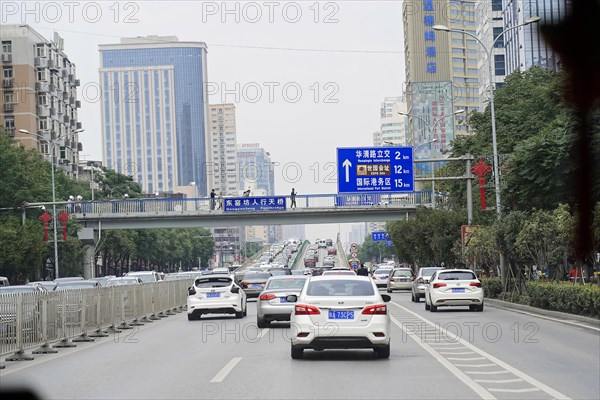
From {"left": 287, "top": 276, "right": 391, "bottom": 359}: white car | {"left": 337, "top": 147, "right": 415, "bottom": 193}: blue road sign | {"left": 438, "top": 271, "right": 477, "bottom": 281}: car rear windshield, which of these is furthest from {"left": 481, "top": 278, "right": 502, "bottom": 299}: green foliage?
{"left": 287, "top": 276, "right": 391, "bottom": 359}: white car

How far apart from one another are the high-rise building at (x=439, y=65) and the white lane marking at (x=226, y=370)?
127464mm

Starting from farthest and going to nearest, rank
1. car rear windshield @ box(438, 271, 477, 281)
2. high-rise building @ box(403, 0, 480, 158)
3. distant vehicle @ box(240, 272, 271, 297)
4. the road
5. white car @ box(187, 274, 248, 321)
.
A: high-rise building @ box(403, 0, 480, 158)
distant vehicle @ box(240, 272, 271, 297)
car rear windshield @ box(438, 271, 477, 281)
white car @ box(187, 274, 248, 321)
the road

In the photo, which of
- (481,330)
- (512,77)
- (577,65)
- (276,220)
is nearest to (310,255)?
(276,220)

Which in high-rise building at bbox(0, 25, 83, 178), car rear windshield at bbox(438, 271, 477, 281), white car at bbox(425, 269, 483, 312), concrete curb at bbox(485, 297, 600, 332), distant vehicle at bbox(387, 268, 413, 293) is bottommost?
distant vehicle at bbox(387, 268, 413, 293)

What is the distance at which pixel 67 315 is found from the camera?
931 inches

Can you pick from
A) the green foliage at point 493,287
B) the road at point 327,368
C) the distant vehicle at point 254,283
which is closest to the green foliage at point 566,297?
the road at point 327,368

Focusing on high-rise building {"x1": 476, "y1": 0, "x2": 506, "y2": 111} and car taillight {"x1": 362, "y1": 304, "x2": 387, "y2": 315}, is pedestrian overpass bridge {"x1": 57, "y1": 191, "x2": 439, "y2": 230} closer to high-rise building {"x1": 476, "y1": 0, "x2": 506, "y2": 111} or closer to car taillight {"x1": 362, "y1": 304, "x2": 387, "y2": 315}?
high-rise building {"x1": 476, "y1": 0, "x2": 506, "y2": 111}

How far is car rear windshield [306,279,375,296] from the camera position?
1789 centimetres

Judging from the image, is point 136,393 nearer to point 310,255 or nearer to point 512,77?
point 512,77

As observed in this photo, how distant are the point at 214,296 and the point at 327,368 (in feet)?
55.0

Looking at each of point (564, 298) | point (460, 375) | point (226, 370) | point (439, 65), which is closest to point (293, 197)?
point (564, 298)

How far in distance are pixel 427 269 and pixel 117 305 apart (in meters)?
19.5

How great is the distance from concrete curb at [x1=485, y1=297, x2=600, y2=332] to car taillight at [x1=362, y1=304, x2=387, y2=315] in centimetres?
792

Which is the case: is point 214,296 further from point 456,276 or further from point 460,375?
point 460,375
